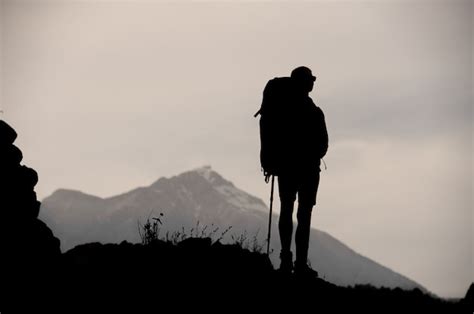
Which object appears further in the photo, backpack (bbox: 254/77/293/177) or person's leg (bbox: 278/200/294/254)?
backpack (bbox: 254/77/293/177)

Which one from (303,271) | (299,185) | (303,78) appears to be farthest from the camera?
(303,78)

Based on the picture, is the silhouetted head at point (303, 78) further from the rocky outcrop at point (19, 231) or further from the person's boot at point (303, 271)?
the rocky outcrop at point (19, 231)

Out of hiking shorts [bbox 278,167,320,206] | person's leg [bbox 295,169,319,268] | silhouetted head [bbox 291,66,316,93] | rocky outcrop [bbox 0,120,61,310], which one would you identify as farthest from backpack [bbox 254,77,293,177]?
rocky outcrop [bbox 0,120,61,310]

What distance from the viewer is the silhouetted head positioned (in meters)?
11.6

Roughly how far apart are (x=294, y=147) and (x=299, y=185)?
0.63m

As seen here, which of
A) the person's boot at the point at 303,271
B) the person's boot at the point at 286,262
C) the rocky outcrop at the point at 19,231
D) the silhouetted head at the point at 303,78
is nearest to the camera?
the rocky outcrop at the point at 19,231

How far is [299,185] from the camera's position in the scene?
11.4 metres

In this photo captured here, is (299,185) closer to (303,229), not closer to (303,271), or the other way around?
(303,229)

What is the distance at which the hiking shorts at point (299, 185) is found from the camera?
37.3 feet

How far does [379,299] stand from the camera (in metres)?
11.1

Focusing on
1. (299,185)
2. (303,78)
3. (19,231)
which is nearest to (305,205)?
(299,185)

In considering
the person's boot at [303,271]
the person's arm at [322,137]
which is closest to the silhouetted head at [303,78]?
the person's arm at [322,137]

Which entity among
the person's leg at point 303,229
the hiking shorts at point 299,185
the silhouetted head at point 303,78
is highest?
the silhouetted head at point 303,78

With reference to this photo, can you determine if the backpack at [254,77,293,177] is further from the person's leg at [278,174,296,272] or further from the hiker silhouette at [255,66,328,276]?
the person's leg at [278,174,296,272]
